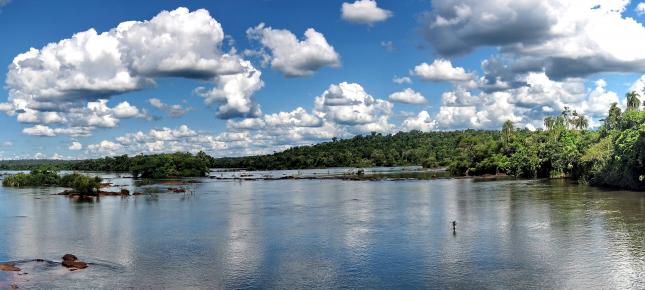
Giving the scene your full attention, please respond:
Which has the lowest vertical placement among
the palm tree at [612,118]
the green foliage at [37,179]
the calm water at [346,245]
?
the calm water at [346,245]

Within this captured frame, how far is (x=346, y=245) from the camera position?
46938mm

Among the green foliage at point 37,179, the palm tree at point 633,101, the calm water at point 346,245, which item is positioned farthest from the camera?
the green foliage at point 37,179

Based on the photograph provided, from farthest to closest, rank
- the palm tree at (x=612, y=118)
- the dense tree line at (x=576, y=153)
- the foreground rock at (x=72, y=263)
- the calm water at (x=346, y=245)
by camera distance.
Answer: the palm tree at (x=612, y=118), the dense tree line at (x=576, y=153), the foreground rock at (x=72, y=263), the calm water at (x=346, y=245)

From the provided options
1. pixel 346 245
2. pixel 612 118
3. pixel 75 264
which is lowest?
pixel 346 245

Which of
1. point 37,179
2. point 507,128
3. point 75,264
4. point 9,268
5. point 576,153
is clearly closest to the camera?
point 9,268

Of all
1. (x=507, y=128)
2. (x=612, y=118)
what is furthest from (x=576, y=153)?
(x=507, y=128)

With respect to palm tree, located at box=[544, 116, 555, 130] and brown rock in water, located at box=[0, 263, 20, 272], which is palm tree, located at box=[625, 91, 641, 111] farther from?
brown rock in water, located at box=[0, 263, 20, 272]

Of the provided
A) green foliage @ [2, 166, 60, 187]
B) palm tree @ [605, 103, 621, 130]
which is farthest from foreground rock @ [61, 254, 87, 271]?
green foliage @ [2, 166, 60, 187]

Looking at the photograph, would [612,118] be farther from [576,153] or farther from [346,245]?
[346,245]

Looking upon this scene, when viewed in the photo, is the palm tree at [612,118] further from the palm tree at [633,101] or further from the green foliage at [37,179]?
the green foliage at [37,179]

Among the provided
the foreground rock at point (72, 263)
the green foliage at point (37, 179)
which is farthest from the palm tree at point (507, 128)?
the foreground rock at point (72, 263)

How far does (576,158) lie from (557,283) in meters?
98.4

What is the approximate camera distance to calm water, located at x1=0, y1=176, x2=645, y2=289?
35250 mm

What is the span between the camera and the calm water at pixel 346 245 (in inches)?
1388
